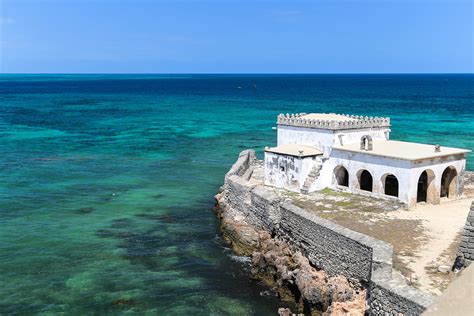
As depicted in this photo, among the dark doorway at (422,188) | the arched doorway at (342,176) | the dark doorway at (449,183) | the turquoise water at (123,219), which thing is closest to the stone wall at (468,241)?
the turquoise water at (123,219)

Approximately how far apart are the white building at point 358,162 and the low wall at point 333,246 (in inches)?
133

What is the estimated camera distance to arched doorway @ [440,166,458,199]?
1114 inches

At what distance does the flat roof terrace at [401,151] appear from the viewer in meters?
26.4

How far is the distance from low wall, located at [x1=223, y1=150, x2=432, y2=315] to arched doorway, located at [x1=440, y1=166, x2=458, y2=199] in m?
10.3

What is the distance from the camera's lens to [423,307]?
44.8 ft

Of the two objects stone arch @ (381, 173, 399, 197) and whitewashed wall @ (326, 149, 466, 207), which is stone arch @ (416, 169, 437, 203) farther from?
stone arch @ (381, 173, 399, 197)

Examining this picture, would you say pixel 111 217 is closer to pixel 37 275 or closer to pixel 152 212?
pixel 152 212

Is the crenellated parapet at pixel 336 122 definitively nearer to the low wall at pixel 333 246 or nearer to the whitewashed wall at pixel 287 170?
the whitewashed wall at pixel 287 170

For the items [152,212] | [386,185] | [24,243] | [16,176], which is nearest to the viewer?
[24,243]

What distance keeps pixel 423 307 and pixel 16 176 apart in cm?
3532

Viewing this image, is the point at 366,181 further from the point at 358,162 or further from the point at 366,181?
the point at 358,162

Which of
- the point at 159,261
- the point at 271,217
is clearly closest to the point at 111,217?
the point at 159,261

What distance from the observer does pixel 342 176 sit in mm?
30266

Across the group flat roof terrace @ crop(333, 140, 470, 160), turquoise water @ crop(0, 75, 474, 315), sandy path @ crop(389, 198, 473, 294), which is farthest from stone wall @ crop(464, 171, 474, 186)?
turquoise water @ crop(0, 75, 474, 315)
